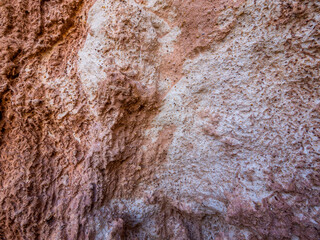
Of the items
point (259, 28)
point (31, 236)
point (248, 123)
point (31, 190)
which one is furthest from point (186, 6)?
point (31, 236)

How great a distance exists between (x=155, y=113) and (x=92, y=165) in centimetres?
67

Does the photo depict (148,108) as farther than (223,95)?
Yes

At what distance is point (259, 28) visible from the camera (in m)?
1.05

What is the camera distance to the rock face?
1049mm

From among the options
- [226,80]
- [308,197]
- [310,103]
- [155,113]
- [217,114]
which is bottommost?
[308,197]

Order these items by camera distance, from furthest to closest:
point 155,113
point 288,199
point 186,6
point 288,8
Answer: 1. point 155,113
2. point 186,6
3. point 288,199
4. point 288,8

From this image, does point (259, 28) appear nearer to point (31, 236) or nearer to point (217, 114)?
point (217, 114)

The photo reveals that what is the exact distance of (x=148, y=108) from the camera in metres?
1.31

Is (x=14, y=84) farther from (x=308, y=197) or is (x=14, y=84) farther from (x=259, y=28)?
(x=308, y=197)

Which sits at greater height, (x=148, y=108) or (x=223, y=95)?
(x=148, y=108)

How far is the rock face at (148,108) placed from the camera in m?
1.05

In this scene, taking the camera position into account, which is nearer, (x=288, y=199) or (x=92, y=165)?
(x=288, y=199)

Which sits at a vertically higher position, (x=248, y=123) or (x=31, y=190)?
(x=31, y=190)

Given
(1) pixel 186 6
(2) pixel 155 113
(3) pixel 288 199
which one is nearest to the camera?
(3) pixel 288 199
